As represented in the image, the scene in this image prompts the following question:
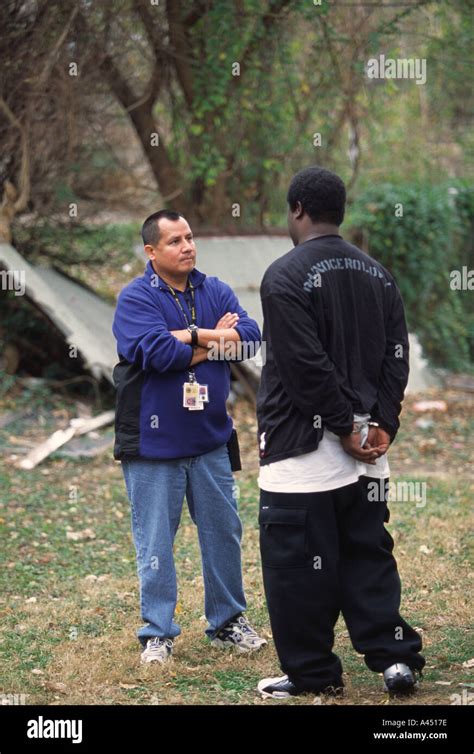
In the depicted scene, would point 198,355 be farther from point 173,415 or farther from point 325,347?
point 325,347

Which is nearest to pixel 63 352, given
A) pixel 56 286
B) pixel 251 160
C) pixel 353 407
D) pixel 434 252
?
pixel 56 286

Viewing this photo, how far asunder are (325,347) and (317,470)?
0.50m

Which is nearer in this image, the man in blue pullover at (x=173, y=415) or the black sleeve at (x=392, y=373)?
the black sleeve at (x=392, y=373)

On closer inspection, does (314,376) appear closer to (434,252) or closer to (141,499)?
(141,499)

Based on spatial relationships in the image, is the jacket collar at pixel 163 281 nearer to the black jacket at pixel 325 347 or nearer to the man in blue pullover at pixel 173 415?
the man in blue pullover at pixel 173 415

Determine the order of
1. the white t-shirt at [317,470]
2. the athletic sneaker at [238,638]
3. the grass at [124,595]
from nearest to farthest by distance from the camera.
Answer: the white t-shirt at [317,470] < the grass at [124,595] < the athletic sneaker at [238,638]

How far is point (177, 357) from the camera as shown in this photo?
448 cm

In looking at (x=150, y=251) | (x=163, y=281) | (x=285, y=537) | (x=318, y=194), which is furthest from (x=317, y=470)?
(x=150, y=251)

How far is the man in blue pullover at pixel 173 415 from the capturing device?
4578mm

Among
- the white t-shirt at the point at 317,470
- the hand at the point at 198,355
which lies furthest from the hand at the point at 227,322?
the white t-shirt at the point at 317,470

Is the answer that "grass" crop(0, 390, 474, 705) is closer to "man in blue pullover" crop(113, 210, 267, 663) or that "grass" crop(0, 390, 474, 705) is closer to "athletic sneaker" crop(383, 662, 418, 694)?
"athletic sneaker" crop(383, 662, 418, 694)

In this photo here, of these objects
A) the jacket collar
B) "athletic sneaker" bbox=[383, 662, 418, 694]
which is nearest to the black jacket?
the jacket collar

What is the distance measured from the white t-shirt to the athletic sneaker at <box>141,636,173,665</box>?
1134 mm
